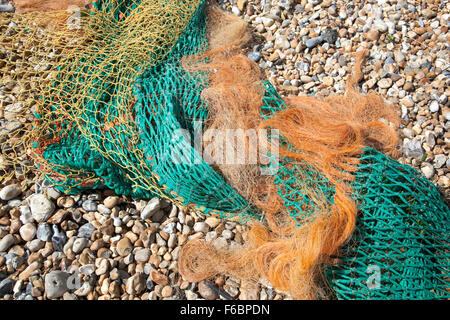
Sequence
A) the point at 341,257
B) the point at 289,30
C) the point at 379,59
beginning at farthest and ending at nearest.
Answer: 1. the point at 289,30
2. the point at 379,59
3. the point at 341,257

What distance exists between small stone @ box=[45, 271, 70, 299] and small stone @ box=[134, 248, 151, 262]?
40cm

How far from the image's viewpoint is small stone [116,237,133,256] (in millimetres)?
2244

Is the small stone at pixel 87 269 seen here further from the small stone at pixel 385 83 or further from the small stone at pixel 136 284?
the small stone at pixel 385 83

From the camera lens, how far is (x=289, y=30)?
10.7 feet

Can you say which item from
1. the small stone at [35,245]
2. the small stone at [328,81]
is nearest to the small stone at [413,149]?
the small stone at [328,81]

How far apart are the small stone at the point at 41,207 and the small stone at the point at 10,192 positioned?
0.39 feet

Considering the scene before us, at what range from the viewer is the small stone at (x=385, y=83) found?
2824 mm

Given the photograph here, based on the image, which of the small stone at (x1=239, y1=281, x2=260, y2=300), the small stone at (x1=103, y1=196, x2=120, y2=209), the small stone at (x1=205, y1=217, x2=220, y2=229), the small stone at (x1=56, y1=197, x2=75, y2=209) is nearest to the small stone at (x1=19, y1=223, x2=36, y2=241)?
the small stone at (x1=56, y1=197, x2=75, y2=209)

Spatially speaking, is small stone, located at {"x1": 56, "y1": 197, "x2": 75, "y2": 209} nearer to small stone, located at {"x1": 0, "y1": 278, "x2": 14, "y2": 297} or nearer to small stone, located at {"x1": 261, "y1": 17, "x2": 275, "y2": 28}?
small stone, located at {"x1": 0, "y1": 278, "x2": 14, "y2": 297}

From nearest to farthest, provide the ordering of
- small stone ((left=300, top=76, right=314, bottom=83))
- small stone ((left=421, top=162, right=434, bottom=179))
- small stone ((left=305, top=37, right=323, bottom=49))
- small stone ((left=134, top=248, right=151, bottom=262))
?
small stone ((left=134, top=248, right=151, bottom=262))
small stone ((left=421, top=162, right=434, bottom=179))
small stone ((left=300, top=76, right=314, bottom=83))
small stone ((left=305, top=37, right=323, bottom=49))

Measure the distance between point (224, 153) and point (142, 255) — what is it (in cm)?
77
